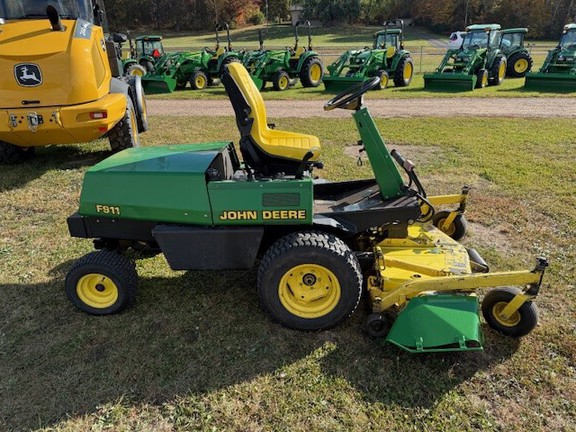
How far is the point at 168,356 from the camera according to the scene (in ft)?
9.32

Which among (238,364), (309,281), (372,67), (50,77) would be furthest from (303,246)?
(372,67)

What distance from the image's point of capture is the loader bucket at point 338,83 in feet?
42.7

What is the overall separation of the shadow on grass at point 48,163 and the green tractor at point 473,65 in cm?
976

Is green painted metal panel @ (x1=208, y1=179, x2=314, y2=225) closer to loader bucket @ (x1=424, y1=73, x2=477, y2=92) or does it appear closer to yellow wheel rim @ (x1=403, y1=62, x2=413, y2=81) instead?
loader bucket @ (x1=424, y1=73, x2=477, y2=92)

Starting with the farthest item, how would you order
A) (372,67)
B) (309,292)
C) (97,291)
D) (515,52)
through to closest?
(515,52) < (372,67) < (97,291) < (309,292)

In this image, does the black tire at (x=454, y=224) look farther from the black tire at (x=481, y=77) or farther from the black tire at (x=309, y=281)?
the black tire at (x=481, y=77)

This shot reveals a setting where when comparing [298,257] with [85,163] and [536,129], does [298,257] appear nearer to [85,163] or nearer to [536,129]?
[85,163]

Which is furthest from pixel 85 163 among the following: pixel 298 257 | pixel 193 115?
pixel 298 257

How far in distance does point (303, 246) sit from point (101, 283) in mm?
1425

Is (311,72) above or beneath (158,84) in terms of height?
above

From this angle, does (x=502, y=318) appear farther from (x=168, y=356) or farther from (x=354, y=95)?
(x=168, y=356)

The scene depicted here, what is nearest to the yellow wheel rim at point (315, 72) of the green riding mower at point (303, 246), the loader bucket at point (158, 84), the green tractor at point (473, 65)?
the green tractor at point (473, 65)

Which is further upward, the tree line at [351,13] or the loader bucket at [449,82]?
the tree line at [351,13]

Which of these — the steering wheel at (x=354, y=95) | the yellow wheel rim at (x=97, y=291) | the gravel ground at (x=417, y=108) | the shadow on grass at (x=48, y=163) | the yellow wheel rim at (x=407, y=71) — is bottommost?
the gravel ground at (x=417, y=108)
